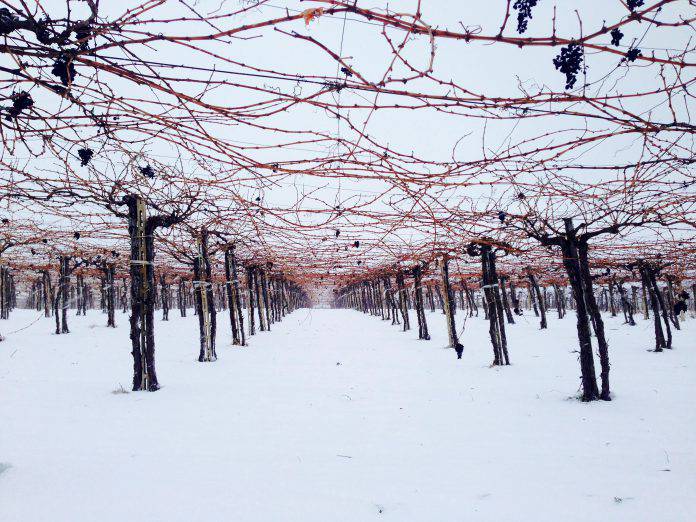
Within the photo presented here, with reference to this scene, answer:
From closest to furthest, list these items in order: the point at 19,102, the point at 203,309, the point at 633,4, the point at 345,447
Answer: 1. the point at 633,4
2. the point at 19,102
3. the point at 345,447
4. the point at 203,309

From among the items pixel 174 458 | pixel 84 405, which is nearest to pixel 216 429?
pixel 174 458

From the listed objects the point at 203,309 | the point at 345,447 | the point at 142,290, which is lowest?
the point at 345,447

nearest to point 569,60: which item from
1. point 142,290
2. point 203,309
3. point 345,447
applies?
point 345,447

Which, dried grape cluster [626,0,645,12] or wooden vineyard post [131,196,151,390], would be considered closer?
dried grape cluster [626,0,645,12]

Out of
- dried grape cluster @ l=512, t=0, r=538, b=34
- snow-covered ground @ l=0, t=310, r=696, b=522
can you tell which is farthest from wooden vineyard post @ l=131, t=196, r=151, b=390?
dried grape cluster @ l=512, t=0, r=538, b=34

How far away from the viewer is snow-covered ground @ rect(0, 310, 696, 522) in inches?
105

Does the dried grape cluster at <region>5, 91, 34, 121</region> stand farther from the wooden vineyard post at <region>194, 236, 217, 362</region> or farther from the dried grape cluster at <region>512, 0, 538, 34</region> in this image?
the wooden vineyard post at <region>194, 236, 217, 362</region>

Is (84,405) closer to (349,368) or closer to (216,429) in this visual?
(216,429)

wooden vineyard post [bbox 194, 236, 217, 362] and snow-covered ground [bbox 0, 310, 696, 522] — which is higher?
wooden vineyard post [bbox 194, 236, 217, 362]

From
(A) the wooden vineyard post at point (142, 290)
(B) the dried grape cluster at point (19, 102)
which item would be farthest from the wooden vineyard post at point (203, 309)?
(B) the dried grape cluster at point (19, 102)

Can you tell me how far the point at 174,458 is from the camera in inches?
135

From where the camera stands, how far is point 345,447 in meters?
3.73

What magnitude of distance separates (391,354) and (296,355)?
2.61 meters

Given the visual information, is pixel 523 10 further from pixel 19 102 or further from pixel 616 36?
pixel 19 102
